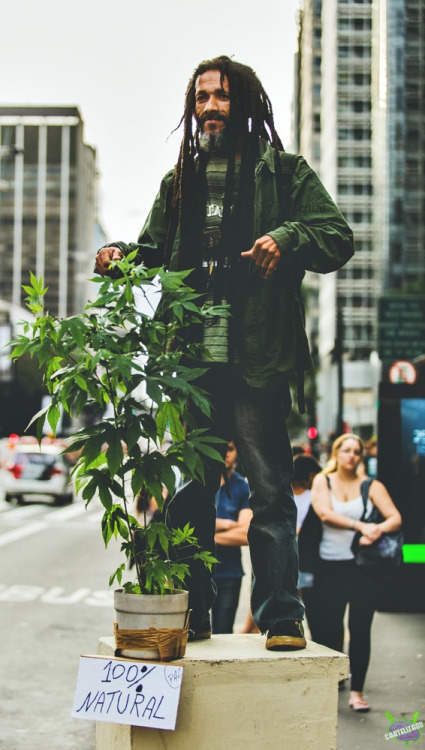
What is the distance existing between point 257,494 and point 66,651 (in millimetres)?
6385

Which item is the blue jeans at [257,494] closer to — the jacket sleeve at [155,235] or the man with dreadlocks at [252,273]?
the man with dreadlocks at [252,273]

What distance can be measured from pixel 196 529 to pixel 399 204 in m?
81.2

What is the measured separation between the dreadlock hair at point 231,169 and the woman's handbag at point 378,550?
4531mm

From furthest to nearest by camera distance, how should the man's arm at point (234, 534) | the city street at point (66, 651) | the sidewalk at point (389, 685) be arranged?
the man's arm at point (234, 534), the city street at point (66, 651), the sidewalk at point (389, 685)

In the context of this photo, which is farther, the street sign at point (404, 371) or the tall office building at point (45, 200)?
the tall office building at point (45, 200)

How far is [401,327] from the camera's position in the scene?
28.5 meters

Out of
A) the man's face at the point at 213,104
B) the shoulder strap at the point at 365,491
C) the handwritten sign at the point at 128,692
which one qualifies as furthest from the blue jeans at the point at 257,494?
the shoulder strap at the point at 365,491

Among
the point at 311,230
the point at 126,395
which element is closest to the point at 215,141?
the point at 311,230

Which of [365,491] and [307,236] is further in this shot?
[365,491]

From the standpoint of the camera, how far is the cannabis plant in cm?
327

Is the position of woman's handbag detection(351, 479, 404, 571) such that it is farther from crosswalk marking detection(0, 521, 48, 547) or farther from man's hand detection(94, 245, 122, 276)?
crosswalk marking detection(0, 521, 48, 547)

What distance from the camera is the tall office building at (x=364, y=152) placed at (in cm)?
8250

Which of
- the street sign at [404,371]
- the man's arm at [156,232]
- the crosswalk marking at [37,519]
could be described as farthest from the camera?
the crosswalk marking at [37,519]

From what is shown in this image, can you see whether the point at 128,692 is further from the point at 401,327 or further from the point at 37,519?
the point at 37,519
